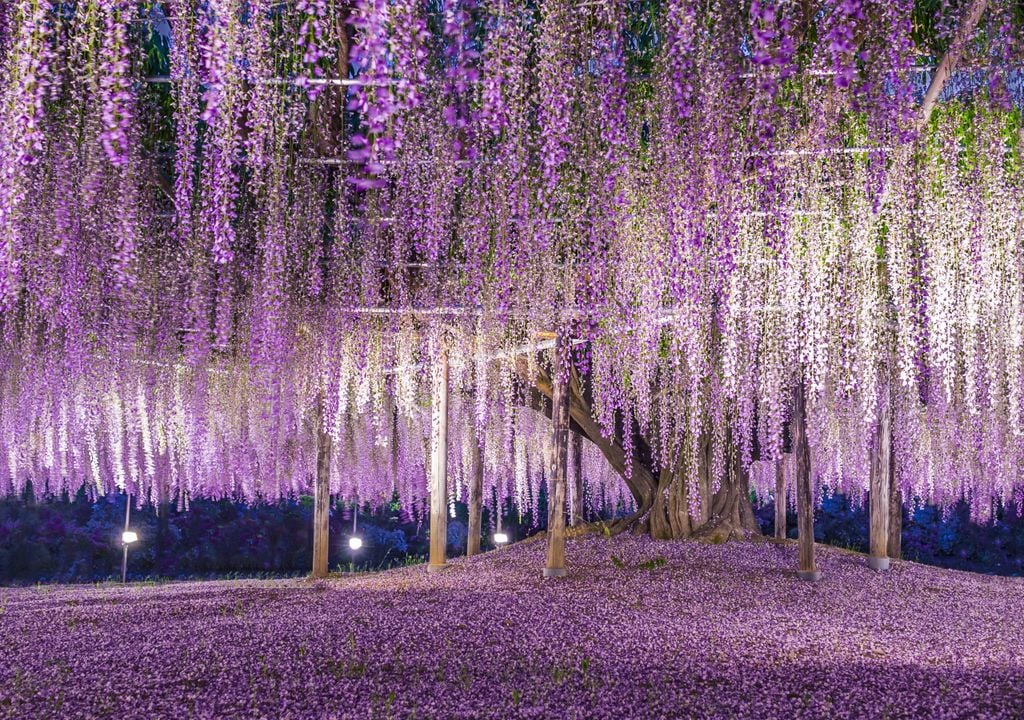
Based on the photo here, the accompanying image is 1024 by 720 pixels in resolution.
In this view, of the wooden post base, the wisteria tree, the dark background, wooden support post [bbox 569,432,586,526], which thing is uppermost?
the wisteria tree

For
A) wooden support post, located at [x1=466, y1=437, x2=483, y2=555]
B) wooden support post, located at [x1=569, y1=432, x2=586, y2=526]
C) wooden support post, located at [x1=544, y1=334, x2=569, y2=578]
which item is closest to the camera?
wooden support post, located at [x1=544, y1=334, x2=569, y2=578]

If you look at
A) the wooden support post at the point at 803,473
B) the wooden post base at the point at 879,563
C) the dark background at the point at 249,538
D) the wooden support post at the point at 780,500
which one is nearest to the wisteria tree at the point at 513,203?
the wooden support post at the point at 803,473

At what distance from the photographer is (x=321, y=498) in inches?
392

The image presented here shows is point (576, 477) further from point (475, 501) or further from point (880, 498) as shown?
point (880, 498)

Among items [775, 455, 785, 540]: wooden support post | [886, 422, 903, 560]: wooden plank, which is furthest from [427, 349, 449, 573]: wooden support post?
[886, 422, 903, 560]: wooden plank

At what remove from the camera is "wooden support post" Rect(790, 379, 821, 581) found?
8.30 metres

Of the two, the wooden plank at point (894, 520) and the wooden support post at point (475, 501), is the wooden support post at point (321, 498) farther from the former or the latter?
the wooden plank at point (894, 520)

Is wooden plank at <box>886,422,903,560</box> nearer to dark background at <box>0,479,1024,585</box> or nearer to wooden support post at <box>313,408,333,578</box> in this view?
wooden support post at <box>313,408,333,578</box>

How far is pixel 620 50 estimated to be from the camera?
13.4 feet

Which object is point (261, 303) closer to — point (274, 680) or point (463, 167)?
point (463, 167)

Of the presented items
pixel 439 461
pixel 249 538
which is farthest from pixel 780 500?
pixel 249 538

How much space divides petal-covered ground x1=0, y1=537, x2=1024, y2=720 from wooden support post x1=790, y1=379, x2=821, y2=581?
27 cm

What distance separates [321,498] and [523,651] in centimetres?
575

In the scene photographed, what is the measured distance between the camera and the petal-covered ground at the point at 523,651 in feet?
12.1
